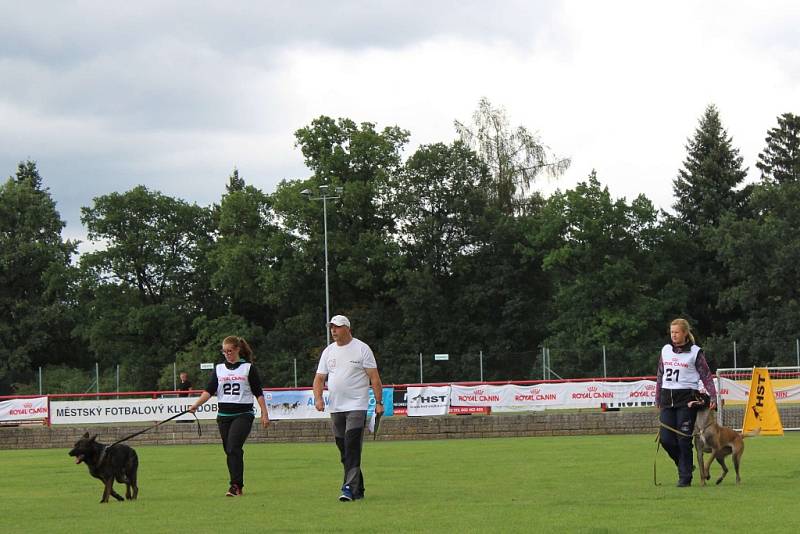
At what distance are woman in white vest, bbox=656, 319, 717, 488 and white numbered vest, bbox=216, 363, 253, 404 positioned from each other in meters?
4.31

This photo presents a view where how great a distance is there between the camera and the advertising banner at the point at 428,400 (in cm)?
3203

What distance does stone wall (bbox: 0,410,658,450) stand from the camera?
29297 millimetres

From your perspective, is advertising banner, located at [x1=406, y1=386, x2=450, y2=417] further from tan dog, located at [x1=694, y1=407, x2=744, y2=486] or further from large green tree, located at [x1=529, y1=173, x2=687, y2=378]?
large green tree, located at [x1=529, y1=173, x2=687, y2=378]

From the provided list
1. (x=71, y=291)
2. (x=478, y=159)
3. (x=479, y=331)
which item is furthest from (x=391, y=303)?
(x=71, y=291)

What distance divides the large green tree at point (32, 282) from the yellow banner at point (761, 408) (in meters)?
53.3

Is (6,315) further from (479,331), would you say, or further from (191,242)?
(479,331)

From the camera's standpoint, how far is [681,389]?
40.9ft

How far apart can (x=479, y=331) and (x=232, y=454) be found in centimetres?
5313

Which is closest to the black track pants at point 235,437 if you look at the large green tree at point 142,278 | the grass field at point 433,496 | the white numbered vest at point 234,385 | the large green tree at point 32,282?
the white numbered vest at point 234,385

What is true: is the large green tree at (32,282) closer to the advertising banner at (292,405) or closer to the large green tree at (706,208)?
the large green tree at (706,208)

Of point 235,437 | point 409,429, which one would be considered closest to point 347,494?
point 235,437

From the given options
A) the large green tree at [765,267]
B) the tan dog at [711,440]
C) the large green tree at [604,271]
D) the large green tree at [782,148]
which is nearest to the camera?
the tan dog at [711,440]

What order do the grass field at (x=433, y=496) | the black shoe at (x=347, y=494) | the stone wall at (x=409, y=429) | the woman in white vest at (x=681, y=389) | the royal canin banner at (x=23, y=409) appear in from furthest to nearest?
the royal canin banner at (x=23, y=409), the stone wall at (x=409, y=429), the woman in white vest at (x=681, y=389), the black shoe at (x=347, y=494), the grass field at (x=433, y=496)

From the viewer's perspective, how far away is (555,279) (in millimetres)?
65750
